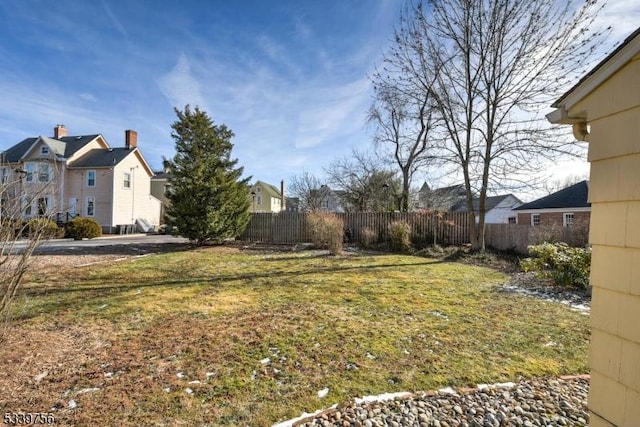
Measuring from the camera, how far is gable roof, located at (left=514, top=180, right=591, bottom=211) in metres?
20.9

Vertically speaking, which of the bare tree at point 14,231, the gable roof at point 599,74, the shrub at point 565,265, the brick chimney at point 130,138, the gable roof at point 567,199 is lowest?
Answer: the shrub at point 565,265

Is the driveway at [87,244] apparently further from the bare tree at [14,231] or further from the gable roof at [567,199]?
the gable roof at [567,199]

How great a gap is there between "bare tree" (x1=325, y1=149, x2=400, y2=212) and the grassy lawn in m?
20.5

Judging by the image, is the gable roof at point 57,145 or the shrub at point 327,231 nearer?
the shrub at point 327,231

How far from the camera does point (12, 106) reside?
1033cm

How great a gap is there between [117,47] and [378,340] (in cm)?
919

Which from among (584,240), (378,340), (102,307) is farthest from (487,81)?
(102,307)

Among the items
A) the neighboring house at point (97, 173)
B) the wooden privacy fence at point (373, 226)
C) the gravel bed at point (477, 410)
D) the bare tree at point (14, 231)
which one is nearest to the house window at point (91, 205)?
the neighboring house at point (97, 173)

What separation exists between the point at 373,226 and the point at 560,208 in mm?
14781

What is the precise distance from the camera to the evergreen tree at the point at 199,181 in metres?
13.6

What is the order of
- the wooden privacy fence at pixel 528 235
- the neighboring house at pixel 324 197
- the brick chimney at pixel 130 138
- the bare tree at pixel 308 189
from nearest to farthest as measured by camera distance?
the wooden privacy fence at pixel 528 235 < the brick chimney at pixel 130 138 < the neighboring house at pixel 324 197 < the bare tree at pixel 308 189

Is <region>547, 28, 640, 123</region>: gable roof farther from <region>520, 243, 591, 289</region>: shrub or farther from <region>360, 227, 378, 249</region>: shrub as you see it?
<region>360, 227, 378, 249</region>: shrub

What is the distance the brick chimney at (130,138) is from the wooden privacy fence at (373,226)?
603 inches

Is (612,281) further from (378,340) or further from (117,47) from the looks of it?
(117,47)
